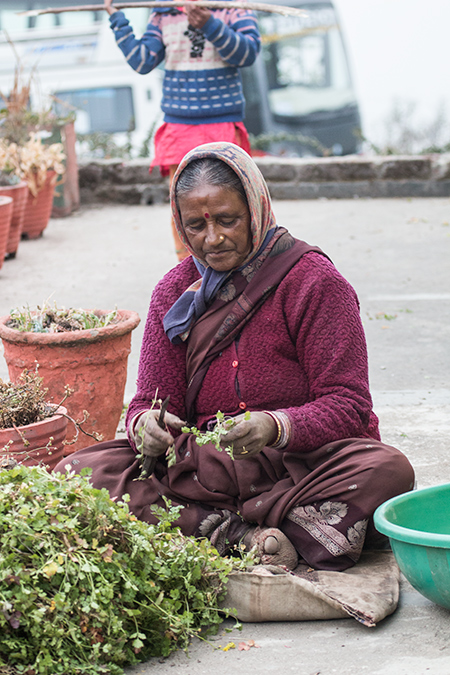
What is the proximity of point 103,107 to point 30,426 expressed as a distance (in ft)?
37.1

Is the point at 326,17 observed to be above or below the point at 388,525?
above

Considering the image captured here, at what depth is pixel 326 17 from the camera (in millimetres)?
14125

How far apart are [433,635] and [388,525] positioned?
29cm

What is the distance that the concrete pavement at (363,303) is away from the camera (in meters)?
2.09

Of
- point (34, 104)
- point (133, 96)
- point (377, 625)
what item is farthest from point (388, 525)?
point (133, 96)

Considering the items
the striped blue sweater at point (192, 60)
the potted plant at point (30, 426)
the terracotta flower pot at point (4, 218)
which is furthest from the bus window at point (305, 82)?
the potted plant at point (30, 426)

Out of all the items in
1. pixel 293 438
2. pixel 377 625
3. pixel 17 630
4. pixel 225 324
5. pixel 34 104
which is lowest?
pixel 377 625

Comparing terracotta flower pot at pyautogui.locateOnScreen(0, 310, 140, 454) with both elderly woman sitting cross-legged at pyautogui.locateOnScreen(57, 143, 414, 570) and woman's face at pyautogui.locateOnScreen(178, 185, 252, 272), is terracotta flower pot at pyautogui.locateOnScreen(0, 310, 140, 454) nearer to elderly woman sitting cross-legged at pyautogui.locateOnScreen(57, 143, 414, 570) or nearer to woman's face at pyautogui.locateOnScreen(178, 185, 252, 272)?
elderly woman sitting cross-legged at pyautogui.locateOnScreen(57, 143, 414, 570)

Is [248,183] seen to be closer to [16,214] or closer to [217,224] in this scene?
[217,224]

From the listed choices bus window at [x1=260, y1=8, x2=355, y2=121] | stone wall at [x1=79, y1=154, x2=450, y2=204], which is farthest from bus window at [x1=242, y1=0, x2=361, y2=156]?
stone wall at [x1=79, y1=154, x2=450, y2=204]

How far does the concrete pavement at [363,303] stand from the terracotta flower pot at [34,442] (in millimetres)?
925

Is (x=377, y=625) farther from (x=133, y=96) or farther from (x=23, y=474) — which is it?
(x=133, y=96)

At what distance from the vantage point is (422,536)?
208 cm

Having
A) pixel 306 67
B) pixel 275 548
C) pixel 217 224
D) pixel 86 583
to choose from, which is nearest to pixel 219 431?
pixel 275 548
